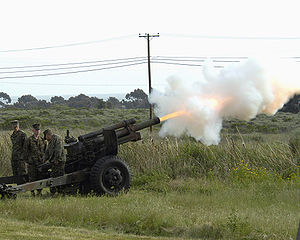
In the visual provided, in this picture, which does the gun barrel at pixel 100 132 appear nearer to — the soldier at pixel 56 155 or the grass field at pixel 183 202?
the soldier at pixel 56 155

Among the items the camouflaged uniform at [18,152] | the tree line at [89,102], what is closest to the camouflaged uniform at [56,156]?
the camouflaged uniform at [18,152]

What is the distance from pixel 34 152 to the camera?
1349cm

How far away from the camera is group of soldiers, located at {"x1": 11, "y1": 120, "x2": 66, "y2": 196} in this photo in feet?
41.9

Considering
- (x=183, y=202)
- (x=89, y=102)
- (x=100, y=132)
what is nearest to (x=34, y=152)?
(x=100, y=132)

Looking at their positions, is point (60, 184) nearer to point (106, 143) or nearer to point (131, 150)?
point (106, 143)

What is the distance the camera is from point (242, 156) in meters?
15.4

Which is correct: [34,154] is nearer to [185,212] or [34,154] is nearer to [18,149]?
[18,149]

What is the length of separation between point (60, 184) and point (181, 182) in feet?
10.8

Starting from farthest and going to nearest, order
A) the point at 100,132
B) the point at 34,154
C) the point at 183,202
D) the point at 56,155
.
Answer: the point at 34,154 → the point at 100,132 → the point at 56,155 → the point at 183,202

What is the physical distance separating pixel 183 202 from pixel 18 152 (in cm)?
487

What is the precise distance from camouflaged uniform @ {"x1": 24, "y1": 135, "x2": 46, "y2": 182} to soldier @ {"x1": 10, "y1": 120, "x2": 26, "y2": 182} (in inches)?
15.1

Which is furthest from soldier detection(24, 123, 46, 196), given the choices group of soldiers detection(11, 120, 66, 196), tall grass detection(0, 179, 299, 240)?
tall grass detection(0, 179, 299, 240)

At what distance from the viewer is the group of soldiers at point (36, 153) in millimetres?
12758

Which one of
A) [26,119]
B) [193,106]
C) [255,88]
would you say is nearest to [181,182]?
[193,106]
